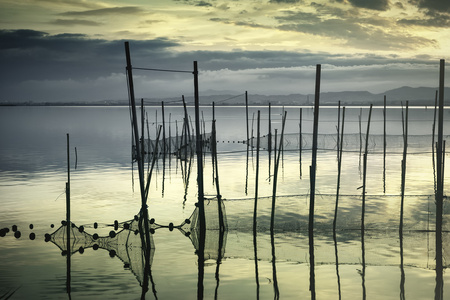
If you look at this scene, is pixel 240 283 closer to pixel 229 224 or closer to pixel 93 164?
pixel 229 224

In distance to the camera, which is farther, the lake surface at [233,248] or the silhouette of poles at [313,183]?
the silhouette of poles at [313,183]

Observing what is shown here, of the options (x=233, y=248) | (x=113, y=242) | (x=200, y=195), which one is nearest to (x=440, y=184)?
(x=233, y=248)

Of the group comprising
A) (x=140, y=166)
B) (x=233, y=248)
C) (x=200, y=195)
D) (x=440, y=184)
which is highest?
(x=140, y=166)

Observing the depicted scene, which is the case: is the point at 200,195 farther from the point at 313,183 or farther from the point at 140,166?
the point at 313,183

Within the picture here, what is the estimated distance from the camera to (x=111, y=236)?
14688 millimetres

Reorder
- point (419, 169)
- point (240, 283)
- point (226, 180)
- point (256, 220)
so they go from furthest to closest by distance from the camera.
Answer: point (419, 169) < point (226, 180) < point (256, 220) < point (240, 283)

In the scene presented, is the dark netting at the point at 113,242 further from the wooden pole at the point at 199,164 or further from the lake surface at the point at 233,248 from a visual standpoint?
the wooden pole at the point at 199,164

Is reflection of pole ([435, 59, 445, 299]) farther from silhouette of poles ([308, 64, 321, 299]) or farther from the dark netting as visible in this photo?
the dark netting

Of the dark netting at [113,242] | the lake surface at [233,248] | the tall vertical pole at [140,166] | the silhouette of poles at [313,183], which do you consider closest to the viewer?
the lake surface at [233,248]

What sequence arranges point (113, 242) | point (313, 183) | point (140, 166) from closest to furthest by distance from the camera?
point (140, 166) < point (313, 183) < point (113, 242)

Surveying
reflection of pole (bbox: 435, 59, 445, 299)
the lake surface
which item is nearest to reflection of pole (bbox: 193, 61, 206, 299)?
the lake surface

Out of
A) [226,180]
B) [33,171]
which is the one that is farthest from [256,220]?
[33,171]

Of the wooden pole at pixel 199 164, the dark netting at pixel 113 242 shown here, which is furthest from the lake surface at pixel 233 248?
the wooden pole at pixel 199 164

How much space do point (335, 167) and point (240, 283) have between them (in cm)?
1989
